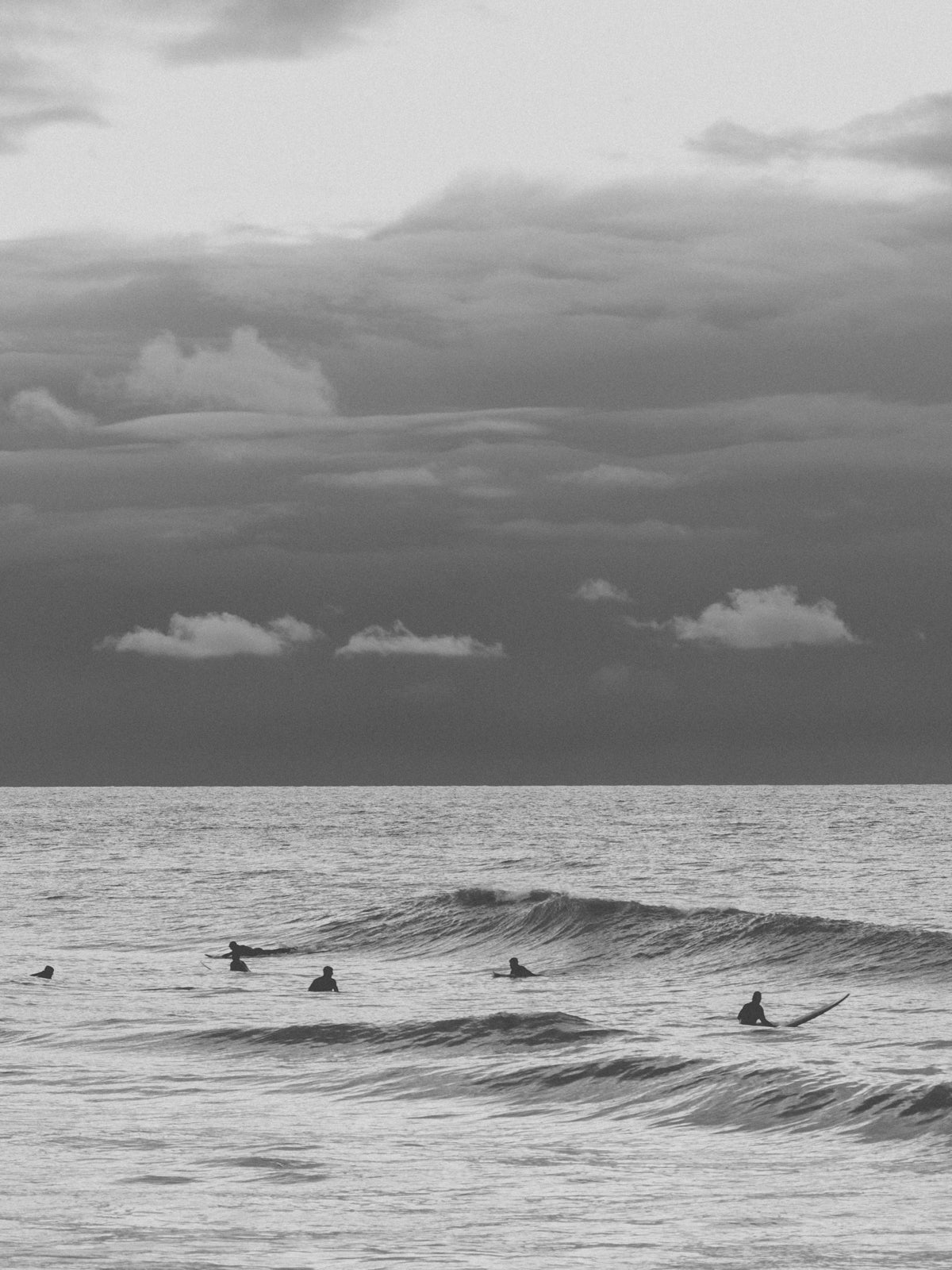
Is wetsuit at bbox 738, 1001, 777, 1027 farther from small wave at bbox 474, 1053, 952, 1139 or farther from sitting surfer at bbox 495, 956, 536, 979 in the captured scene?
sitting surfer at bbox 495, 956, 536, 979

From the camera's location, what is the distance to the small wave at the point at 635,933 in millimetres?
43719

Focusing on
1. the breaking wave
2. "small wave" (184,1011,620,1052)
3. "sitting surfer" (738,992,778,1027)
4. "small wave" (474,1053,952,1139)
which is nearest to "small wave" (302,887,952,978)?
"sitting surfer" (738,992,778,1027)

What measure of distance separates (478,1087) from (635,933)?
88.5 feet

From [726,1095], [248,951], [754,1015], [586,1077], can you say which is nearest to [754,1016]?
[754,1015]

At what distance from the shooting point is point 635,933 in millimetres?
50625

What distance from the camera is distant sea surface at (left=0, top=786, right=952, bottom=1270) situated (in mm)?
15719

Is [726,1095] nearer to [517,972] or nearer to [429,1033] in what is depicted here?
[429,1033]

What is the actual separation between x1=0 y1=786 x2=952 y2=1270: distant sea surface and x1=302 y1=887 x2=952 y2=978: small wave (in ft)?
0.54

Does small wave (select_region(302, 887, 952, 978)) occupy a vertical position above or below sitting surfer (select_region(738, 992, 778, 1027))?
below

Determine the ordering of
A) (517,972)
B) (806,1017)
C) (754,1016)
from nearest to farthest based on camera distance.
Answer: (754,1016)
(806,1017)
(517,972)

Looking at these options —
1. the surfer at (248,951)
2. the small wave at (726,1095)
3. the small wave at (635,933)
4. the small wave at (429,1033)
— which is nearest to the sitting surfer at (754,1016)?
the small wave at (429,1033)

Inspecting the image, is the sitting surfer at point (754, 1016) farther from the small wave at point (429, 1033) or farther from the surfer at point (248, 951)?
the surfer at point (248, 951)

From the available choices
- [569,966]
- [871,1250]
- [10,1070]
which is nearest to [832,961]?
[569,966]

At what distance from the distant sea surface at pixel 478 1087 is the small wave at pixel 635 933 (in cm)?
17
